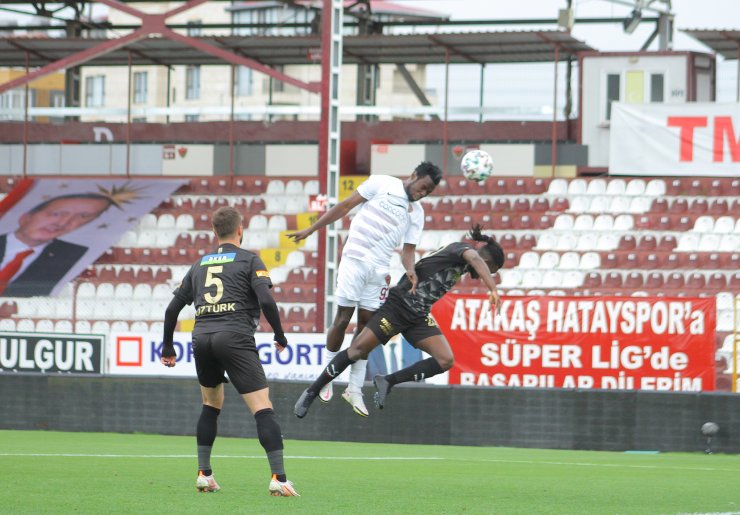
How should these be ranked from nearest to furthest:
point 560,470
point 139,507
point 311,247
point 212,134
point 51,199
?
1. point 139,507
2. point 560,470
3. point 311,247
4. point 51,199
5. point 212,134

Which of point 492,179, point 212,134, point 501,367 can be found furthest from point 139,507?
point 212,134

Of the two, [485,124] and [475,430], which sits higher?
[485,124]

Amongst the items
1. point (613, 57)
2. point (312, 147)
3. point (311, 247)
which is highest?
point (613, 57)

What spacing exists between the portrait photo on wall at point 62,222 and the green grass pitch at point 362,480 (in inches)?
477

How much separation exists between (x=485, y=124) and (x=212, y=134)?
6.81m

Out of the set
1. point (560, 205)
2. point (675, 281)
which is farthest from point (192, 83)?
point (675, 281)

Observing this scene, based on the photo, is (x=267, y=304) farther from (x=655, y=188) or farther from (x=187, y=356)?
(x=655, y=188)

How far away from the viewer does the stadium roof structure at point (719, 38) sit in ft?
94.0

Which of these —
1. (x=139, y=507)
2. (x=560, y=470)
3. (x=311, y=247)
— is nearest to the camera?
(x=139, y=507)

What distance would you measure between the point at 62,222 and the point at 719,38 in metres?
14.4

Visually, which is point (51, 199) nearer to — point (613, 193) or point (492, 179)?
point (492, 179)

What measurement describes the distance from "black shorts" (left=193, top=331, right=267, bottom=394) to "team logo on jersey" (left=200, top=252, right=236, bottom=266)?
44cm

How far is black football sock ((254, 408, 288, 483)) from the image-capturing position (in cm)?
841

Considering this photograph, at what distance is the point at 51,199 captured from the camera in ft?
98.3
